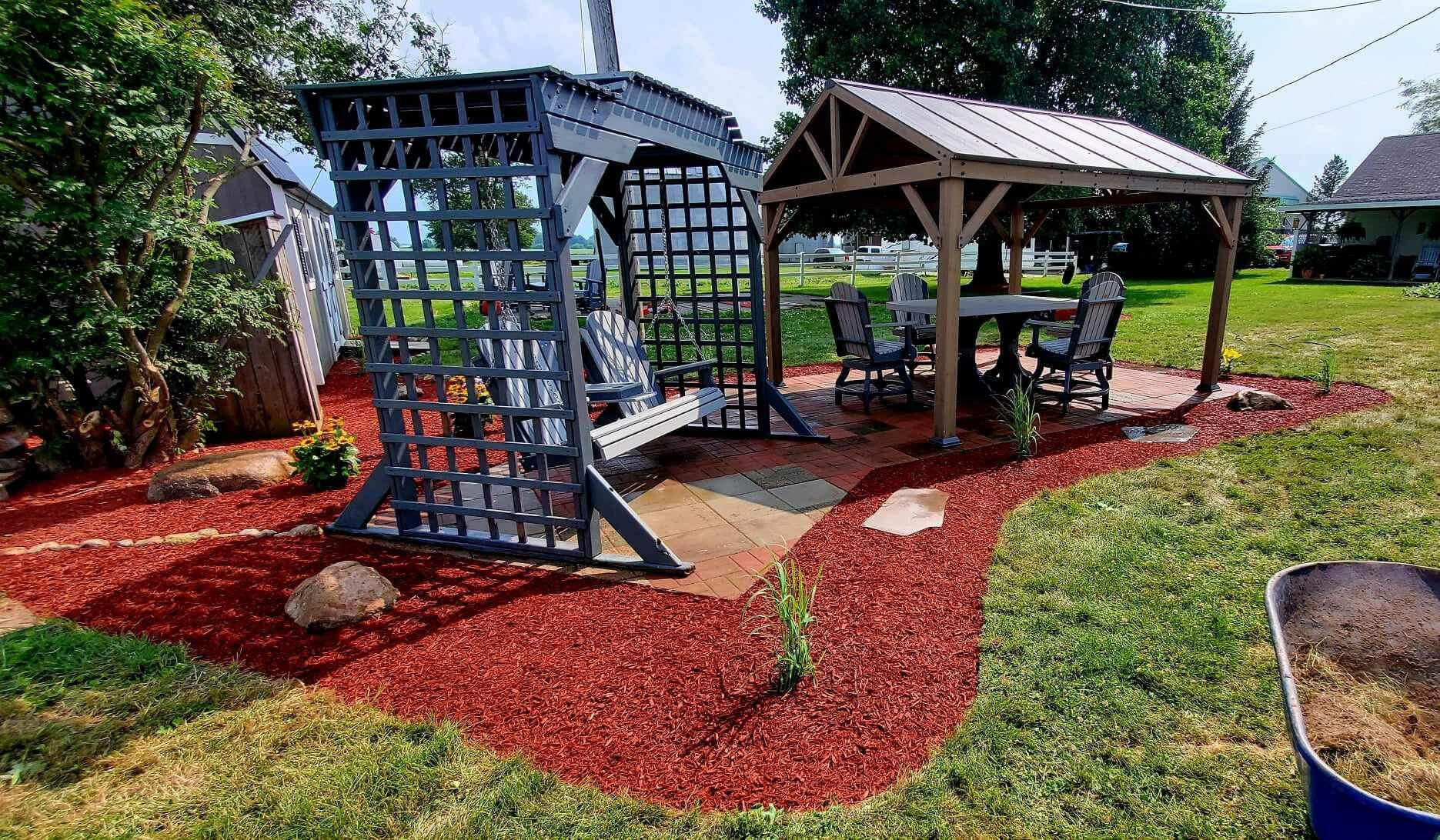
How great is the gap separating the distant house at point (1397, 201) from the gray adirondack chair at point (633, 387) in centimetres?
2345

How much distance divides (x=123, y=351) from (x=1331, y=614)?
6.57 metres

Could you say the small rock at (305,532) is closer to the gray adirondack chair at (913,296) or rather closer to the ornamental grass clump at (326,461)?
the ornamental grass clump at (326,461)

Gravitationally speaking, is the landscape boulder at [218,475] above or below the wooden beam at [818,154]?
below

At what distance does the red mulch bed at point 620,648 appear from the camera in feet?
7.15

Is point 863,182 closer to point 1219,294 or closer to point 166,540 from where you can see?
point 1219,294

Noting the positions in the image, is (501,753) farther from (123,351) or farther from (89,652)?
(123,351)

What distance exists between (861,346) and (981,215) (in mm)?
1767

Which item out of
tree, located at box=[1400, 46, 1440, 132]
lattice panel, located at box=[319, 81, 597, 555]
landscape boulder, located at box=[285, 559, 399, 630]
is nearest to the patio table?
lattice panel, located at box=[319, 81, 597, 555]

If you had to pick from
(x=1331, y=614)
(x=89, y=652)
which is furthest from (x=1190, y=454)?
(x=89, y=652)

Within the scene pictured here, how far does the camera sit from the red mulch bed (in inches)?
85.8

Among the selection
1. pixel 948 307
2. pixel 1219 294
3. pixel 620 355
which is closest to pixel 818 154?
pixel 948 307

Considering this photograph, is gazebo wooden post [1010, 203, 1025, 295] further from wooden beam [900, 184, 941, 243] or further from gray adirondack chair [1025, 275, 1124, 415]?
wooden beam [900, 184, 941, 243]

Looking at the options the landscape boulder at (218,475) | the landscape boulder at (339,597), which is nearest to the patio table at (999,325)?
the landscape boulder at (339,597)

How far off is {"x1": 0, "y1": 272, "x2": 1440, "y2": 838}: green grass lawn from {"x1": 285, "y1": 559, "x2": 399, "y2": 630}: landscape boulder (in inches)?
Result: 14.8
